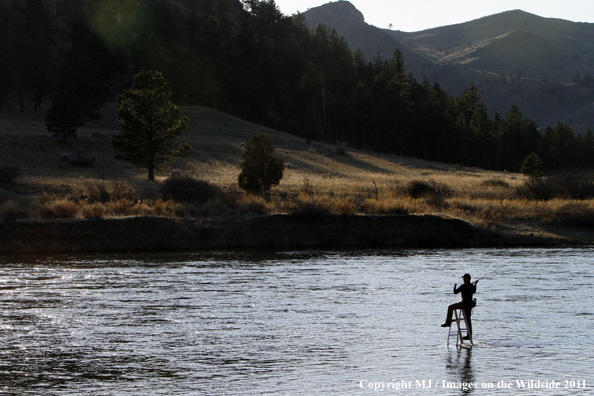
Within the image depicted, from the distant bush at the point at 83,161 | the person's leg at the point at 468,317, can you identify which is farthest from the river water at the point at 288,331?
the distant bush at the point at 83,161

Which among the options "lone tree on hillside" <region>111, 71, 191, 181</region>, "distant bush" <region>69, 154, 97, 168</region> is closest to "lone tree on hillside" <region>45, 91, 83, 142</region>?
"distant bush" <region>69, 154, 97, 168</region>

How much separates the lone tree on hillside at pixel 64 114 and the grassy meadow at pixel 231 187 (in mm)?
2236

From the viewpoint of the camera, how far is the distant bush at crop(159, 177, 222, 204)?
1716 inches

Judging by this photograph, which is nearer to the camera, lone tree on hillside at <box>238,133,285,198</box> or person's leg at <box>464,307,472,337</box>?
person's leg at <box>464,307,472,337</box>

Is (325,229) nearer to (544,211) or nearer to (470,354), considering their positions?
(544,211)

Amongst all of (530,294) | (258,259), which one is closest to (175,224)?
(258,259)

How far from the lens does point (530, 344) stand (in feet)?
41.9

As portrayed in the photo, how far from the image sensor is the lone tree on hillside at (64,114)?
67625 mm

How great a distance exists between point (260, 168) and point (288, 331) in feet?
104

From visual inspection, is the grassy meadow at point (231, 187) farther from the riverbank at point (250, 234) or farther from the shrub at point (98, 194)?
the riverbank at point (250, 234)

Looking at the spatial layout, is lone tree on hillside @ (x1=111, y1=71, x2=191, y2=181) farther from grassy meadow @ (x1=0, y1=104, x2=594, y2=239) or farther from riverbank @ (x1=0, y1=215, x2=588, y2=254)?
riverbank @ (x1=0, y1=215, x2=588, y2=254)

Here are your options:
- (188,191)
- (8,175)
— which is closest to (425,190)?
(188,191)

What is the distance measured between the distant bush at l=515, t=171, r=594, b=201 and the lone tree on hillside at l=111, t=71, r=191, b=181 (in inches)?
1266

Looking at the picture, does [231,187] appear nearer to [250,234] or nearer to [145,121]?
[145,121]
